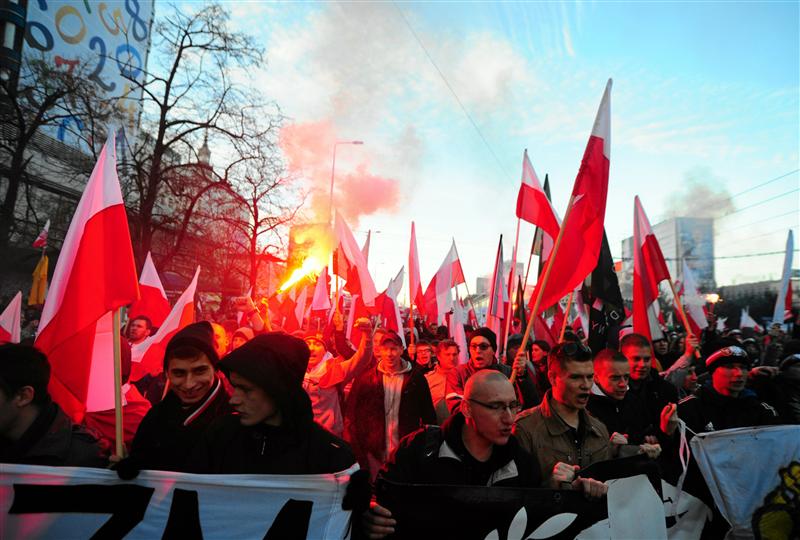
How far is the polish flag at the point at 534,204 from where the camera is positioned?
17.9ft

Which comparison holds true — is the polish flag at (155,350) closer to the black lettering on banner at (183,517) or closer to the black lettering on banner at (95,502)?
the black lettering on banner at (95,502)

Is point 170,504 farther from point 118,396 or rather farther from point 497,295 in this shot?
point 497,295

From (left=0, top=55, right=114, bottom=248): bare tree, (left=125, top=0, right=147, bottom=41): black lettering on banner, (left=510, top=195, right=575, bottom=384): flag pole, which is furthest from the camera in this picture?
(left=125, top=0, right=147, bottom=41): black lettering on banner

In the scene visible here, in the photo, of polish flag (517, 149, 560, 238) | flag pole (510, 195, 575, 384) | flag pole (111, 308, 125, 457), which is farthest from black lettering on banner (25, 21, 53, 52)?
flag pole (510, 195, 575, 384)

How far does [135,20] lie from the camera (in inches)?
1355

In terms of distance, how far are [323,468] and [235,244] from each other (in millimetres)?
18362

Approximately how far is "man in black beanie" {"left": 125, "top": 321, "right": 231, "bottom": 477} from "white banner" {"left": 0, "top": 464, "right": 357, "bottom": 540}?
0.97ft

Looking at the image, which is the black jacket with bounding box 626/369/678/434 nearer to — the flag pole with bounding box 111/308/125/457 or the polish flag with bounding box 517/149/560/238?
the polish flag with bounding box 517/149/560/238

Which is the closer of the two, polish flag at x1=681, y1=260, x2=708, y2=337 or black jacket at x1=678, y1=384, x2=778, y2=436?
black jacket at x1=678, y1=384, x2=778, y2=436

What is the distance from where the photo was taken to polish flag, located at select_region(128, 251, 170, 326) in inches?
238

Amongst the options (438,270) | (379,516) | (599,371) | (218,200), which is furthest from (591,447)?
(218,200)

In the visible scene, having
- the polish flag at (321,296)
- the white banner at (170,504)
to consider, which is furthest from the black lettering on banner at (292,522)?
the polish flag at (321,296)

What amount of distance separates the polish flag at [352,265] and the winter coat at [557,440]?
214 inches

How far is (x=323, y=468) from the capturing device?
232 cm
